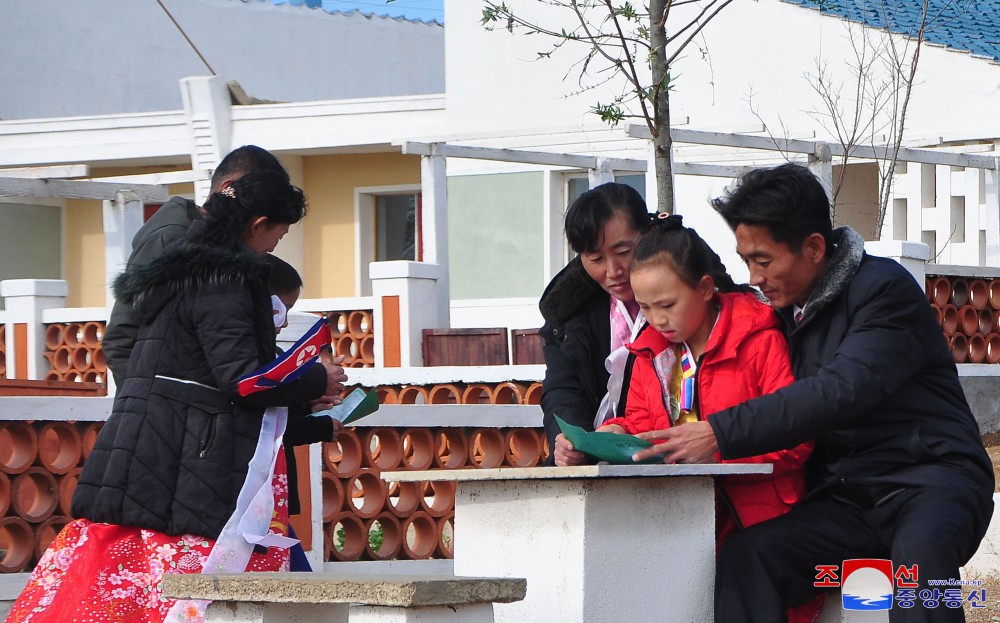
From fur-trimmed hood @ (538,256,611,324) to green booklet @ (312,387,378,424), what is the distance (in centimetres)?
57

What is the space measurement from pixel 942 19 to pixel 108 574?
12910 millimetres

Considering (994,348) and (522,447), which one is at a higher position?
(994,348)

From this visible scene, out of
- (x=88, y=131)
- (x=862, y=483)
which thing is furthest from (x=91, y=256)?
(x=862, y=483)

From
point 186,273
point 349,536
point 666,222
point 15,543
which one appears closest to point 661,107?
point 349,536

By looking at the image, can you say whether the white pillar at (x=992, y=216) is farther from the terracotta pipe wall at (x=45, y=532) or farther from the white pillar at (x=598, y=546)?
the white pillar at (x=598, y=546)

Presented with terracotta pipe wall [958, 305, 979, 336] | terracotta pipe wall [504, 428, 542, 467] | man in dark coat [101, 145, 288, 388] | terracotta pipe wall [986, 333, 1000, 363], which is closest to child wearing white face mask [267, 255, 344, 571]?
man in dark coat [101, 145, 288, 388]

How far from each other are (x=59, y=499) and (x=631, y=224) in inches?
127

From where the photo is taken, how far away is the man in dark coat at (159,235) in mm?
4398

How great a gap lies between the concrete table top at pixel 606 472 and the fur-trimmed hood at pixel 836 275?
1.41 ft

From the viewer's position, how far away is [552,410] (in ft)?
14.7

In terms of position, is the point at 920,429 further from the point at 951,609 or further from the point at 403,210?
the point at 403,210

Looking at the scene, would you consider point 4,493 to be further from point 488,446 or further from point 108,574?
point 488,446

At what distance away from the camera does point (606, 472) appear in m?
3.65

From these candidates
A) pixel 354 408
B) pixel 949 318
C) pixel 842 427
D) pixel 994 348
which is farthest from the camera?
pixel 994 348
